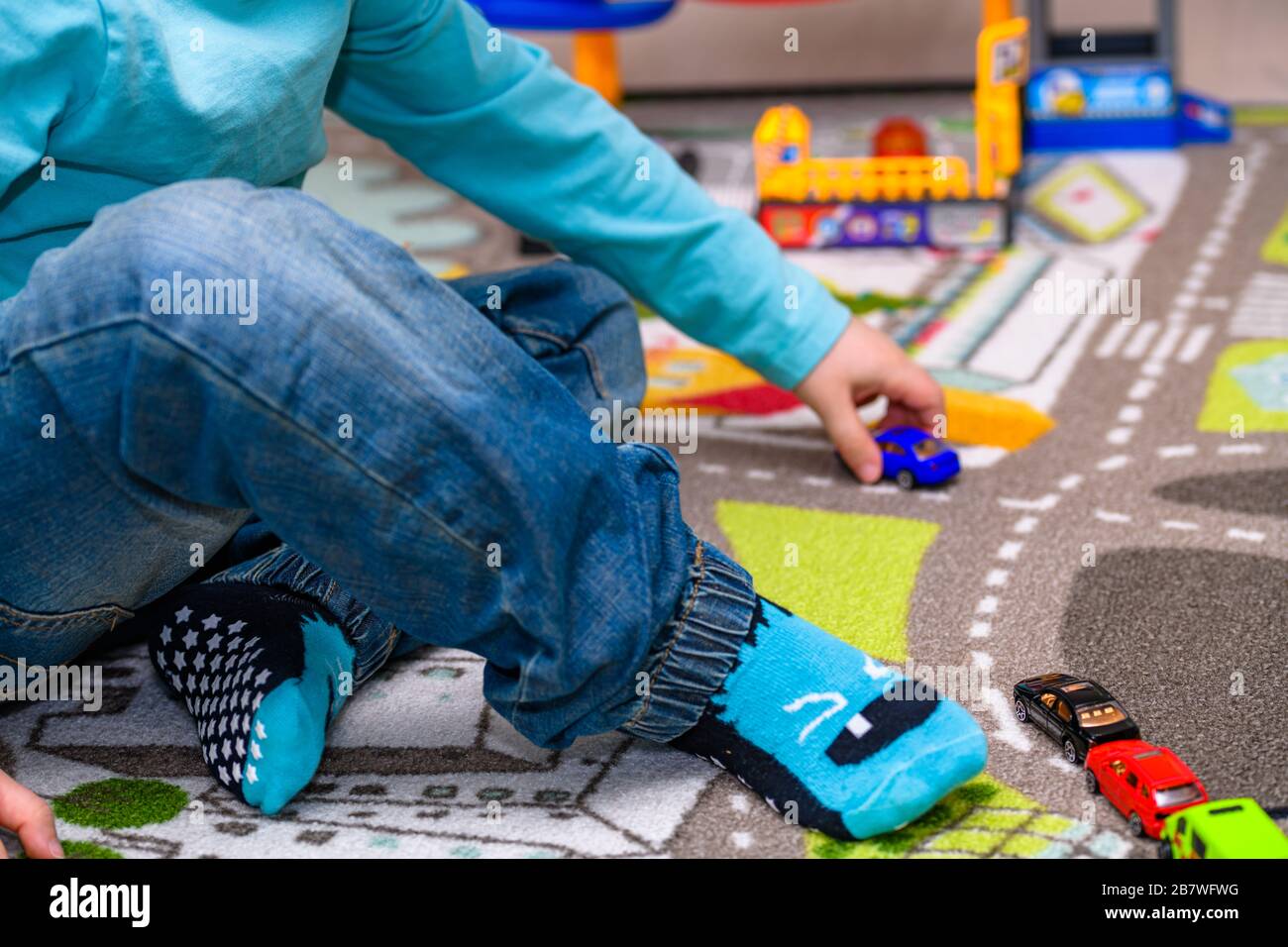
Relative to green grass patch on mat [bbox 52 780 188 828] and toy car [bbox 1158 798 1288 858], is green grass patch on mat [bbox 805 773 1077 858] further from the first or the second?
green grass patch on mat [bbox 52 780 188 828]

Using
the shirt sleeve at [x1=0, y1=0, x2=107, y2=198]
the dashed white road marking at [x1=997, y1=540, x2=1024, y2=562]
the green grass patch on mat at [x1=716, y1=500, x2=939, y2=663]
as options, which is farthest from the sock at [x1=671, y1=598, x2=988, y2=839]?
the shirt sleeve at [x1=0, y1=0, x2=107, y2=198]

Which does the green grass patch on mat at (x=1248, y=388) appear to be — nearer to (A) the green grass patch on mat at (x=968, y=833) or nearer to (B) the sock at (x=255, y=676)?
(A) the green grass patch on mat at (x=968, y=833)

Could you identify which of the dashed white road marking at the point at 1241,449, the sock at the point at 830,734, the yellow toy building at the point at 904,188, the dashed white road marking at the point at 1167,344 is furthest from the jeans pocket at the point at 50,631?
the yellow toy building at the point at 904,188

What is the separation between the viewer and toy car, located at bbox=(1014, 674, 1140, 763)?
0.65 m

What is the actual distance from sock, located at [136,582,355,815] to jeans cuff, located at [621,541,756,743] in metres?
0.14

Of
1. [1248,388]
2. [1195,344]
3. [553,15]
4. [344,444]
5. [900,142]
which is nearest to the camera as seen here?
[344,444]

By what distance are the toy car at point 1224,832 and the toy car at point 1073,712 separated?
6cm

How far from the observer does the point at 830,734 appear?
63 cm

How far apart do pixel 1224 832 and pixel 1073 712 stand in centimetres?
11

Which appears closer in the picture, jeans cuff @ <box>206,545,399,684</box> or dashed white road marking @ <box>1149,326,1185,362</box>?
jeans cuff @ <box>206,545,399,684</box>

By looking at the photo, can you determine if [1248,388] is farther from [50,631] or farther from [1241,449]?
[50,631]

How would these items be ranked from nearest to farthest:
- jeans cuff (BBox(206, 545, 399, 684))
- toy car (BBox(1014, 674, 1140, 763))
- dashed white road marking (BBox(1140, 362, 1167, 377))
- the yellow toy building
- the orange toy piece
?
toy car (BBox(1014, 674, 1140, 763)) → jeans cuff (BBox(206, 545, 399, 684)) → dashed white road marking (BBox(1140, 362, 1167, 377)) → the yellow toy building → the orange toy piece

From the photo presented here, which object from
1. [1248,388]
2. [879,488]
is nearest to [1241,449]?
[1248,388]
